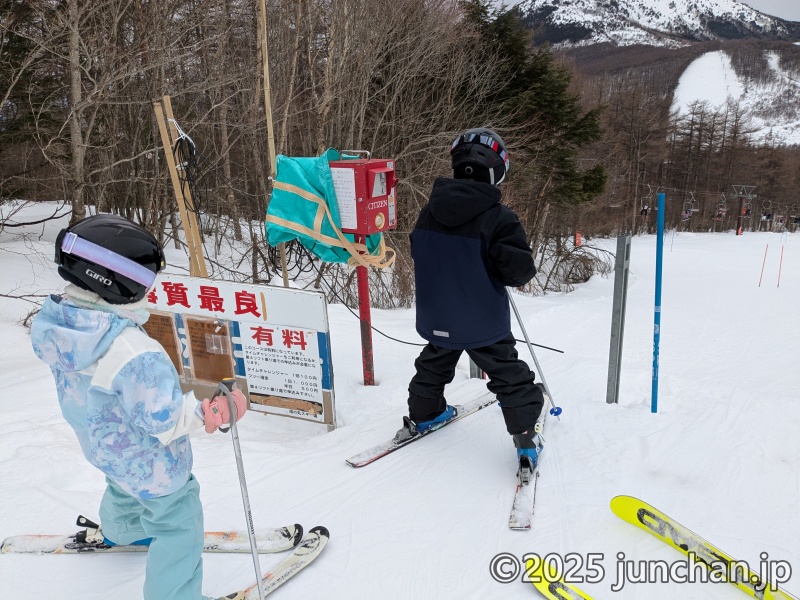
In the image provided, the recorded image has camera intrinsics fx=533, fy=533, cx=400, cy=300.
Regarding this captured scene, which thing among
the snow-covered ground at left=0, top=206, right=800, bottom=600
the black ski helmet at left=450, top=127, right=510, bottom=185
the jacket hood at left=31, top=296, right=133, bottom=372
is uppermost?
the black ski helmet at left=450, top=127, right=510, bottom=185

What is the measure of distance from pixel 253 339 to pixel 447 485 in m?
1.83

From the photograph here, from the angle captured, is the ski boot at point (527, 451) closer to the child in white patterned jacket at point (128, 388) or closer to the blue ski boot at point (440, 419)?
the blue ski boot at point (440, 419)

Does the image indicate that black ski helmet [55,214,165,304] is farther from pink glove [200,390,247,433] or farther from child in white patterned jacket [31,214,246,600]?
pink glove [200,390,247,433]

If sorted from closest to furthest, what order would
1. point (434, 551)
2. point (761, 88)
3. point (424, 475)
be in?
point (434, 551)
point (424, 475)
point (761, 88)

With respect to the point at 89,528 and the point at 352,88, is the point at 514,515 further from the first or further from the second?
the point at 352,88

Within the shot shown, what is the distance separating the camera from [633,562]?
254 centimetres

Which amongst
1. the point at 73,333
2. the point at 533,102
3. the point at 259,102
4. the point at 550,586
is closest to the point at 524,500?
the point at 550,586

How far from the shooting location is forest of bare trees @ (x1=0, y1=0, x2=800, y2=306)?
27.3 ft

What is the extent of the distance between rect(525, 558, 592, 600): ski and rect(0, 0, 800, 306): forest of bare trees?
4.79 meters

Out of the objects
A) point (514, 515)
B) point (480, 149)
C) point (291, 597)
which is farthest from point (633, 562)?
point (480, 149)

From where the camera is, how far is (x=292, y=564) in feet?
8.26

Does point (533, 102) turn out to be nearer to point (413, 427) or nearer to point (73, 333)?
point (413, 427)

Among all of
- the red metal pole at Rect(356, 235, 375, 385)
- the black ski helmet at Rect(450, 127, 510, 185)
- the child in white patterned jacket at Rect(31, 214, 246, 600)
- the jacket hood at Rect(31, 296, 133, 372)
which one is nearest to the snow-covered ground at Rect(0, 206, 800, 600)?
the red metal pole at Rect(356, 235, 375, 385)

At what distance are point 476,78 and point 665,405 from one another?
13.1 meters
